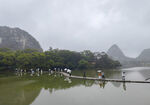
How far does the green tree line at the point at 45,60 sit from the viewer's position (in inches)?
1377

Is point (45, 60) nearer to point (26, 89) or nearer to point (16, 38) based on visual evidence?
point (26, 89)

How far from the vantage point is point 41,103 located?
330 inches

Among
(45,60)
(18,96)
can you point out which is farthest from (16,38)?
(18,96)

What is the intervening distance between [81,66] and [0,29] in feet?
260

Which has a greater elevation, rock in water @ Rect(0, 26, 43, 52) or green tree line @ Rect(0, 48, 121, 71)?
rock in water @ Rect(0, 26, 43, 52)

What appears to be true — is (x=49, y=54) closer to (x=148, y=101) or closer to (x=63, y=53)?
(x=63, y=53)

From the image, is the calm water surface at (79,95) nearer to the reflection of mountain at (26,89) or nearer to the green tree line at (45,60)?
the reflection of mountain at (26,89)

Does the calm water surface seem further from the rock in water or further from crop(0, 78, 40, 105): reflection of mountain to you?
the rock in water

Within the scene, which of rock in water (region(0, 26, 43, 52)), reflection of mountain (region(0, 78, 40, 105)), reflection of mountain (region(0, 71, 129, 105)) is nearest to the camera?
reflection of mountain (region(0, 78, 40, 105))

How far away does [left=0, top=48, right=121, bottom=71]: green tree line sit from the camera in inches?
1377

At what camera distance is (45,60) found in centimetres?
3988

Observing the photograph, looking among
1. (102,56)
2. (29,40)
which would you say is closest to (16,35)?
(29,40)

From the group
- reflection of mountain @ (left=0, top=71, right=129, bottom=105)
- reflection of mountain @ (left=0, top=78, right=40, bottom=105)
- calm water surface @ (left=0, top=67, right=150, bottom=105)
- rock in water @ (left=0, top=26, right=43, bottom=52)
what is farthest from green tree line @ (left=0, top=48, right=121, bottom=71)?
rock in water @ (left=0, top=26, right=43, bottom=52)

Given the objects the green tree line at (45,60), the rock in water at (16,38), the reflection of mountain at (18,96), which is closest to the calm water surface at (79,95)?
the reflection of mountain at (18,96)
